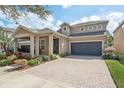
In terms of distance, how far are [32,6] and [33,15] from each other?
0.63m

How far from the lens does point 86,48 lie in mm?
18797

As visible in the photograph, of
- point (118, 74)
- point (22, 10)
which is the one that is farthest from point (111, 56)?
point (22, 10)

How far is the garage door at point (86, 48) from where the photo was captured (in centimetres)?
1798

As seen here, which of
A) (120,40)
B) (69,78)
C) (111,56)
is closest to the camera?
(69,78)

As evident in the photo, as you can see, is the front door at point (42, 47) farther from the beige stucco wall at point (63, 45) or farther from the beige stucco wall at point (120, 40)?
the beige stucco wall at point (120, 40)

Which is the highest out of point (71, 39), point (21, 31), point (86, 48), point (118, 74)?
point (21, 31)

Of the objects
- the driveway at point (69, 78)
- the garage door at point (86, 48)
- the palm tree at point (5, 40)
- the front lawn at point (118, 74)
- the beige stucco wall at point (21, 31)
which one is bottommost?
the driveway at point (69, 78)

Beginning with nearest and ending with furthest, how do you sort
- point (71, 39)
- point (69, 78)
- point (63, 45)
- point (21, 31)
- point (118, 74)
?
Result: point (69, 78), point (118, 74), point (21, 31), point (63, 45), point (71, 39)

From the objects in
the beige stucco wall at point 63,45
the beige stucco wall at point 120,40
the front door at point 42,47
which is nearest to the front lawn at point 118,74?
the beige stucco wall at point 63,45

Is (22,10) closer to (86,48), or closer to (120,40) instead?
(86,48)

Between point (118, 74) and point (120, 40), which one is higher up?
point (120, 40)

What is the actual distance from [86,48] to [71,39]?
2769mm
